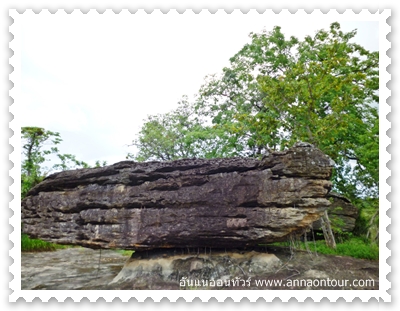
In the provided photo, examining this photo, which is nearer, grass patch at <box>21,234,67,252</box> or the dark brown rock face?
the dark brown rock face

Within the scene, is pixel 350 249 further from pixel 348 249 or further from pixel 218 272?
pixel 218 272

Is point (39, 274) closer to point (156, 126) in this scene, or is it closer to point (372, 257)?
point (372, 257)

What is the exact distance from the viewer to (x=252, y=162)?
9.30 meters

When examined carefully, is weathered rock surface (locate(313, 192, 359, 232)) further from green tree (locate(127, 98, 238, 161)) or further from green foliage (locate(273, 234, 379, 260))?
green tree (locate(127, 98, 238, 161))

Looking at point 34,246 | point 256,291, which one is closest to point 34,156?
point 34,246

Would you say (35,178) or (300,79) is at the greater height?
(300,79)

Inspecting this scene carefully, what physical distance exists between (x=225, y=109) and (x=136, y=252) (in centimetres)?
966

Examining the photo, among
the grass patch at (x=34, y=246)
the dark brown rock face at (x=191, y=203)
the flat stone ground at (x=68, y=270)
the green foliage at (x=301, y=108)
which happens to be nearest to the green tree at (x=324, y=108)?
the green foliage at (x=301, y=108)

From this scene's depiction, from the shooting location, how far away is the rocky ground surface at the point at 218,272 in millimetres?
7723

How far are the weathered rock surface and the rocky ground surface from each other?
15.0 ft

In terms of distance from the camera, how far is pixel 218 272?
8781 mm

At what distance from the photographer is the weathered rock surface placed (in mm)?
13947

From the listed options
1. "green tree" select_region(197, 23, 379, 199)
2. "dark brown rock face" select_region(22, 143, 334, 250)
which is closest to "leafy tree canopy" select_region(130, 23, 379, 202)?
"green tree" select_region(197, 23, 379, 199)

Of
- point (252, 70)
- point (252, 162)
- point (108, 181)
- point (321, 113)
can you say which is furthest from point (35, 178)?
point (321, 113)
